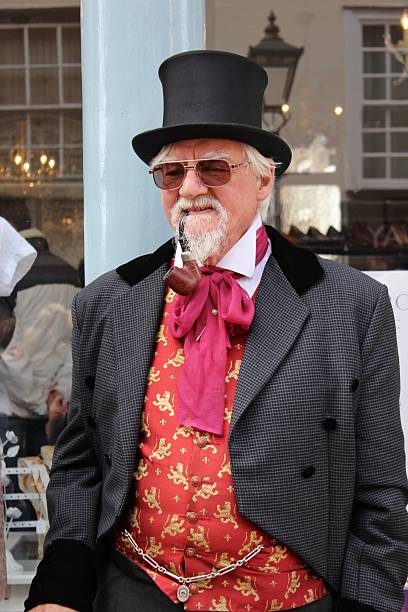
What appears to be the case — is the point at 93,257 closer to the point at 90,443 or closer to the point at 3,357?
the point at 90,443

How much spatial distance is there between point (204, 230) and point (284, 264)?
0.20 metres

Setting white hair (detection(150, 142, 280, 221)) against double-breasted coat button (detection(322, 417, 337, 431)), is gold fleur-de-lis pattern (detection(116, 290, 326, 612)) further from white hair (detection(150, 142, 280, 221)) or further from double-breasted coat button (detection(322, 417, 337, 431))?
white hair (detection(150, 142, 280, 221))

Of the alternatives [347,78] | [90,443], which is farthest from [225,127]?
[347,78]

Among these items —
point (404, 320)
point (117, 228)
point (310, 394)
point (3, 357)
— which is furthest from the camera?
point (3, 357)

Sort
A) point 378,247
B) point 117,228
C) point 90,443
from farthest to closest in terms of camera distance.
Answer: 1. point 378,247
2. point 117,228
3. point 90,443

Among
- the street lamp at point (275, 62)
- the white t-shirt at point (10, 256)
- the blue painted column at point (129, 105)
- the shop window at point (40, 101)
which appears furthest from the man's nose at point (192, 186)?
the street lamp at point (275, 62)

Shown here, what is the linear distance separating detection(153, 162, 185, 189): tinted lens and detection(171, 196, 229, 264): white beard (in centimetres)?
5

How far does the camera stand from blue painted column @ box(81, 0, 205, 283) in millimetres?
2488

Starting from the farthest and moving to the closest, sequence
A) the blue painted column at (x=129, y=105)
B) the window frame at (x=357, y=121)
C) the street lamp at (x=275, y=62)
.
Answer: the window frame at (x=357, y=121) → the street lamp at (x=275, y=62) → the blue painted column at (x=129, y=105)

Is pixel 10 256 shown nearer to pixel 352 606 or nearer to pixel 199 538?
pixel 199 538

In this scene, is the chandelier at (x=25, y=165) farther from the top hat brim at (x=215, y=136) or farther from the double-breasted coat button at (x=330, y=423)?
the double-breasted coat button at (x=330, y=423)

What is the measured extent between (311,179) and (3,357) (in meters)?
2.54

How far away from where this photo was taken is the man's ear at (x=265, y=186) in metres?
2.03

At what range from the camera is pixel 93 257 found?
2.56 meters
